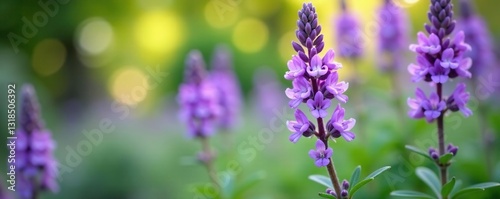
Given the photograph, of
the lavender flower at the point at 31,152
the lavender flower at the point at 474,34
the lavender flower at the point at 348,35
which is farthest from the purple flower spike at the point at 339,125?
the lavender flower at the point at 348,35

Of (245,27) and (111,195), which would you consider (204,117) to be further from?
(245,27)

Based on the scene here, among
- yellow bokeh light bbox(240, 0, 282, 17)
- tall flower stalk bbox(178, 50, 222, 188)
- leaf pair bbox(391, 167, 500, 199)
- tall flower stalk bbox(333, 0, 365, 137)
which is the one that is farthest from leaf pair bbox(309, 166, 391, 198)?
yellow bokeh light bbox(240, 0, 282, 17)

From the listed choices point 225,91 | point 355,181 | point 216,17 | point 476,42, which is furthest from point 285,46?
point 355,181

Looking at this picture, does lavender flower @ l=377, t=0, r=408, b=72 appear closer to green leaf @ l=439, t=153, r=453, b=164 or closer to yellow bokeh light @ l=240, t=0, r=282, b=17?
green leaf @ l=439, t=153, r=453, b=164

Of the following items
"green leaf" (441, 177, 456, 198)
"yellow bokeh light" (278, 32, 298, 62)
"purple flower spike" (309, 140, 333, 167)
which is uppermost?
"yellow bokeh light" (278, 32, 298, 62)

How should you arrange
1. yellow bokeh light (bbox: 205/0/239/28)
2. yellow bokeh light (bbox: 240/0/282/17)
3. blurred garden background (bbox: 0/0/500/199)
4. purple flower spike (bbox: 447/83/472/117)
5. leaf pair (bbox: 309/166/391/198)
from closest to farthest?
leaf pair (bbox: 309/166/391/198)
purple flower spike (bbox: 447/83/472/117)
blurred garden background (bbox: 0/0/500/199)
yellow bokeh light (bbox: 205/0/239/28)
yellow bokeh light (bbox: 240/0/282/17)

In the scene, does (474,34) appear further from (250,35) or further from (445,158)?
(250,35)
